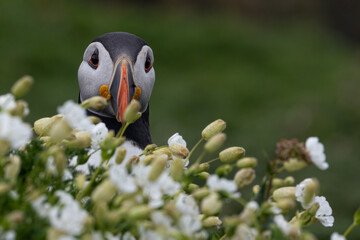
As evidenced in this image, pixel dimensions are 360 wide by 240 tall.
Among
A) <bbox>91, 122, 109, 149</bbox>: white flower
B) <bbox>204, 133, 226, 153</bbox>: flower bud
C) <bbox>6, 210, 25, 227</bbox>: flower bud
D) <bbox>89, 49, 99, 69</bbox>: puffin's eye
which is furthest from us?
<bbox>89, 49, 99, 69</bbox>: puffin's eye

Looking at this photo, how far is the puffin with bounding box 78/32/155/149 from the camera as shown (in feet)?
6.51

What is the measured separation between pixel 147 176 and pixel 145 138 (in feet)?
3.88

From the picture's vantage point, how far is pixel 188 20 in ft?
29.7

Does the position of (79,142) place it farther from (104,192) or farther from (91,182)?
(104,192)

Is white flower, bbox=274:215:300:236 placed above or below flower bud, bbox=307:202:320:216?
above

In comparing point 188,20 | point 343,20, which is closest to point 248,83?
point 188,20

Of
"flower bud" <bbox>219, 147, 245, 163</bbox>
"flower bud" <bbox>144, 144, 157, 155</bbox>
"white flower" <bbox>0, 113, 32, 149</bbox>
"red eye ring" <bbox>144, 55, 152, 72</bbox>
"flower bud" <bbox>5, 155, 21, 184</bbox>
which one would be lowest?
"red eye ring" <bbox>144, 55, 152, 72</bbox>

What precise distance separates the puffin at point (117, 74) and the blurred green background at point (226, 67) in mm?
2945

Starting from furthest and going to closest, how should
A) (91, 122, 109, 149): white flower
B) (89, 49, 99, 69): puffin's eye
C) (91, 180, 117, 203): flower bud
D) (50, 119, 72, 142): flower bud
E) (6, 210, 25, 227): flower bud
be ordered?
1. (89, 49, 99, 69): puffin's eye
2. (91, 122, 109, 149): white flower
3. (50, 119, 72, 142): flower bud
4. (91, 180, 117, 203): flower bud
5. (6, 210, 25, 227): flower bud

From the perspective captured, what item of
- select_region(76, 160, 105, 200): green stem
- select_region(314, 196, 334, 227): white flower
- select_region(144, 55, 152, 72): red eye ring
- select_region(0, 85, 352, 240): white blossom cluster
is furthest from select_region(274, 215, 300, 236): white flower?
select_region(144, 55, 152, 72): red eye ring

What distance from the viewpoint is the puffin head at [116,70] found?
1.99 m

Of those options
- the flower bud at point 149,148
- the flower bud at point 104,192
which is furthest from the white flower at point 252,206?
the flower bud at point 149,148

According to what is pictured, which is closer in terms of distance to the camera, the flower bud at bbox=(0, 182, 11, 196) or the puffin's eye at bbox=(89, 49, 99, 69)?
the flower bud at bbox=(0, 182, 11, 196)

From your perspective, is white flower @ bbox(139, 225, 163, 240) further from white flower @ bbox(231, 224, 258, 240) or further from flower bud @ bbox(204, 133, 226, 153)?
flower bud @ bbox(204, 133, 226, 153)
